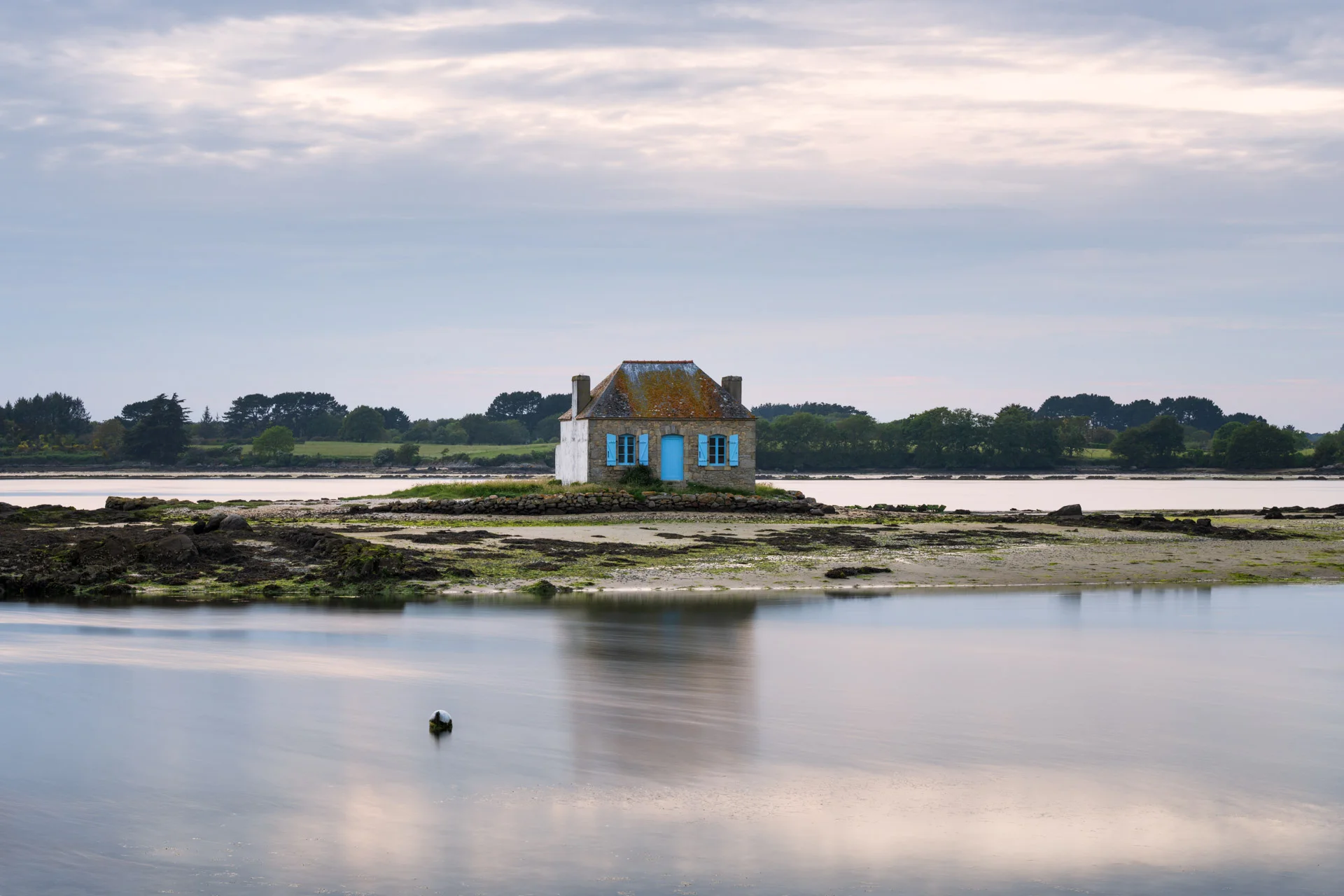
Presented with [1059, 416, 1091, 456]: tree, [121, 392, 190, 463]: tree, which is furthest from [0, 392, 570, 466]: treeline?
[1059, 416, 1091, 456]: tree

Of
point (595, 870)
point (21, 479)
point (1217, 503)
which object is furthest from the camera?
point (21, 479)

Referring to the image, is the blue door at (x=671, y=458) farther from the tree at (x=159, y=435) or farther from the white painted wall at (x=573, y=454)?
the tree at (x=159, y=435)

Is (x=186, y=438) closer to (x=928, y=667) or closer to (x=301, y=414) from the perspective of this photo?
(x=301, y=414)

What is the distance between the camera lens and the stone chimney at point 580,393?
47.3 m

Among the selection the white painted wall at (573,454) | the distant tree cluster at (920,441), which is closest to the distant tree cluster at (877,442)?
the distant tree cluster at (920,441)

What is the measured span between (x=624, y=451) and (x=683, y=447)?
2.05 m

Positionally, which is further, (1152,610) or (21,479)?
(21,479)

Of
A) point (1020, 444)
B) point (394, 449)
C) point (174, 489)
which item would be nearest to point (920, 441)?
point (1020, 444)

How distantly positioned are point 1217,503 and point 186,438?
4804 inches

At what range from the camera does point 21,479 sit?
405 ft

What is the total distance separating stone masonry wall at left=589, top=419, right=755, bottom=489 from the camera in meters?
45.0

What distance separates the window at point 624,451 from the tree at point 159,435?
383 ft

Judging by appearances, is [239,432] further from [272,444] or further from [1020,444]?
[1020,444]

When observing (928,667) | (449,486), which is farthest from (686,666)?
(449,486)
